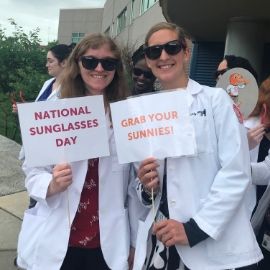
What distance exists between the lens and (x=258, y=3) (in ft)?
22.3

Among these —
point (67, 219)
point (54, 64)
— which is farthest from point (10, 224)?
point (67, 219)

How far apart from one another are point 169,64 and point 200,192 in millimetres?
605

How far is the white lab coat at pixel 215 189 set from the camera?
5.91 ft

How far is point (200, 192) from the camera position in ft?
6.15

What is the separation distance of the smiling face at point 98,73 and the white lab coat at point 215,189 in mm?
518

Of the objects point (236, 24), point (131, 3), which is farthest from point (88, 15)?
point (236, 24)

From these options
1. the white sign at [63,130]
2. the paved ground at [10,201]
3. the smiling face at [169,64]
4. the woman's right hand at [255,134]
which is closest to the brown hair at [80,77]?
the white sign at [63,130]

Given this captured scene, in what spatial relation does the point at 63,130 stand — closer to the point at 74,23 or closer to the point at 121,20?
the point at 121,20

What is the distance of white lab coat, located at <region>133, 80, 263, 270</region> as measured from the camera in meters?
1.80

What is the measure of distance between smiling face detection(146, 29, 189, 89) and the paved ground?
8.77 ft

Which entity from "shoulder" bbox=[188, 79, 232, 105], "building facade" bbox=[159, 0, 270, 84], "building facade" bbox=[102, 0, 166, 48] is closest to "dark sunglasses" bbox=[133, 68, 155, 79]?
"shoulder" bbox=[188, 79, 232, 105]

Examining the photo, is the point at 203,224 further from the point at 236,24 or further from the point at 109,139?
the point at 236,24

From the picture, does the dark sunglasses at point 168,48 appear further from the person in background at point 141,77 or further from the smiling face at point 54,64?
the smiling face at point 54,64

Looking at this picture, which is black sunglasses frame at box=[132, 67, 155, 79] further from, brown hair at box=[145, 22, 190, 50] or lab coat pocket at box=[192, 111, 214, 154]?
lab coat pocket at box=[192, 111, 214, 154]
